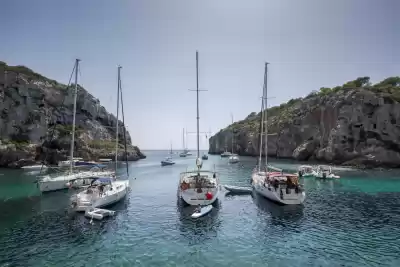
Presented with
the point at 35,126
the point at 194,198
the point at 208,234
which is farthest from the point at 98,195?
the point at 35,126

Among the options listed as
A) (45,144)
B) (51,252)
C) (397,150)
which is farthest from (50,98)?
(397,150)

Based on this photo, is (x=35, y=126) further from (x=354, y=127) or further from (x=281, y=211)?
(x=354, y=127)

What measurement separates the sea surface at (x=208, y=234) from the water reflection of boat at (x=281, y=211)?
10cm

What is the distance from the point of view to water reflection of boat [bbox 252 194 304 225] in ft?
81.7

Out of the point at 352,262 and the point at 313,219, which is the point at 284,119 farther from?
the point at 352,262

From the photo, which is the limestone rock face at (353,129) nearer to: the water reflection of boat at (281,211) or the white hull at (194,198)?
the water reflection of boat at (281,211)

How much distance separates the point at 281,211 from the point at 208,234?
426 inches

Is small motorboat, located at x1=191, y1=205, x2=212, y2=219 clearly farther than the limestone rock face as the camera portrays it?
No

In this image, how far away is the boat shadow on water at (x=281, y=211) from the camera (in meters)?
24.6

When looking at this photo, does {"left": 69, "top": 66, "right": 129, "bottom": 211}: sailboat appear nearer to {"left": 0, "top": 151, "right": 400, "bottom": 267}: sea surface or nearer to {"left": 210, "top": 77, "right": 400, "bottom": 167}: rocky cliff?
{"left": 0, "top": 151, "right": 400, "bottom": 267}: sea surface

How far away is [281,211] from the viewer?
27.9 m

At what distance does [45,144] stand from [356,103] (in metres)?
104

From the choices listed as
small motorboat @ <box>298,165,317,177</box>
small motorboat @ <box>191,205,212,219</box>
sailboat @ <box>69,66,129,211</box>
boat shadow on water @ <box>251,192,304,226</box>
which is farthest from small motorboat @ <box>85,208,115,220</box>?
small motorboat @ <box>298,165,317,177</box>

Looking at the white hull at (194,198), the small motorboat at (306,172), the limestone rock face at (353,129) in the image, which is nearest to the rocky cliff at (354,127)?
the limestone rock face at (353,129)
